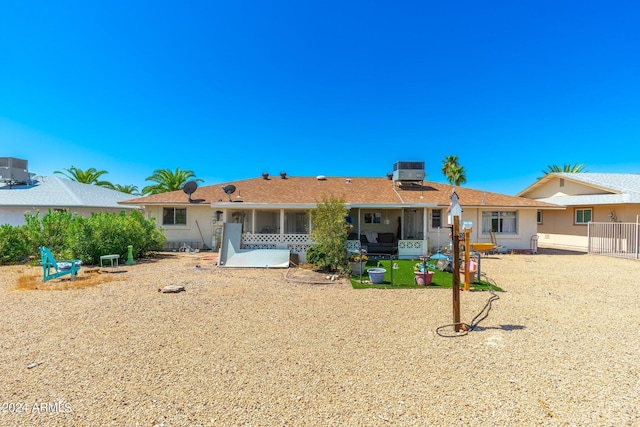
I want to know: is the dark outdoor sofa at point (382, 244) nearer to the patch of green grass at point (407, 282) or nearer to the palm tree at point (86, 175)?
the patch of green grass at point (407, 282)

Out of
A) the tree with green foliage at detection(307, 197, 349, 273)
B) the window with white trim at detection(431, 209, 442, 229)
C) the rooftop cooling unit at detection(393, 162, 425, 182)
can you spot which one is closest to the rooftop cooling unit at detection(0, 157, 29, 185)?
the tree with green foliage at detection(307, 197, 349, 273)

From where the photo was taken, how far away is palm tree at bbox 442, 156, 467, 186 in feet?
124

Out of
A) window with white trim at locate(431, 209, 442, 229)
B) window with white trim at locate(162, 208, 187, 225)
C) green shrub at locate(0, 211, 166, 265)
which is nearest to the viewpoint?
green shrub at locate(0, 211, 166, 265)

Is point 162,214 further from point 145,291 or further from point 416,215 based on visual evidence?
point 416,215

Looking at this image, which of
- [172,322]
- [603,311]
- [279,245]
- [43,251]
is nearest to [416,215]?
[279,245]

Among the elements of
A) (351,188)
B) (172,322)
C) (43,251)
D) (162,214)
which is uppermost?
(351,188)

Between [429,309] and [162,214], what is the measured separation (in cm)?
1632

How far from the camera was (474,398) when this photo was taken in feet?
11.7

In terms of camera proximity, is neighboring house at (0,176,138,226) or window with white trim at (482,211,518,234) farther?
neighboring house at (0,176,138,226)

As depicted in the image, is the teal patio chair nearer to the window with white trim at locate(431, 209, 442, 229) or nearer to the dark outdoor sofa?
the dark outdoor sofa

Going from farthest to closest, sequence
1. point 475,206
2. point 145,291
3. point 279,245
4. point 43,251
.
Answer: point 475,206 → point 279,245 → point 43,251 → point 145,291

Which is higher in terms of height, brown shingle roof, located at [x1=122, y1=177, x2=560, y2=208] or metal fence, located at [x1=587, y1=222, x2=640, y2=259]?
brown shingle roof, located at [x1=122, y1=177, x2=560, y2=208]

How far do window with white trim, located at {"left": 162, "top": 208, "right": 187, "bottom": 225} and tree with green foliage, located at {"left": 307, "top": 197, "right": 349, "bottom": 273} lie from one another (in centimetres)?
1012

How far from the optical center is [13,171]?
23250 millimetres
